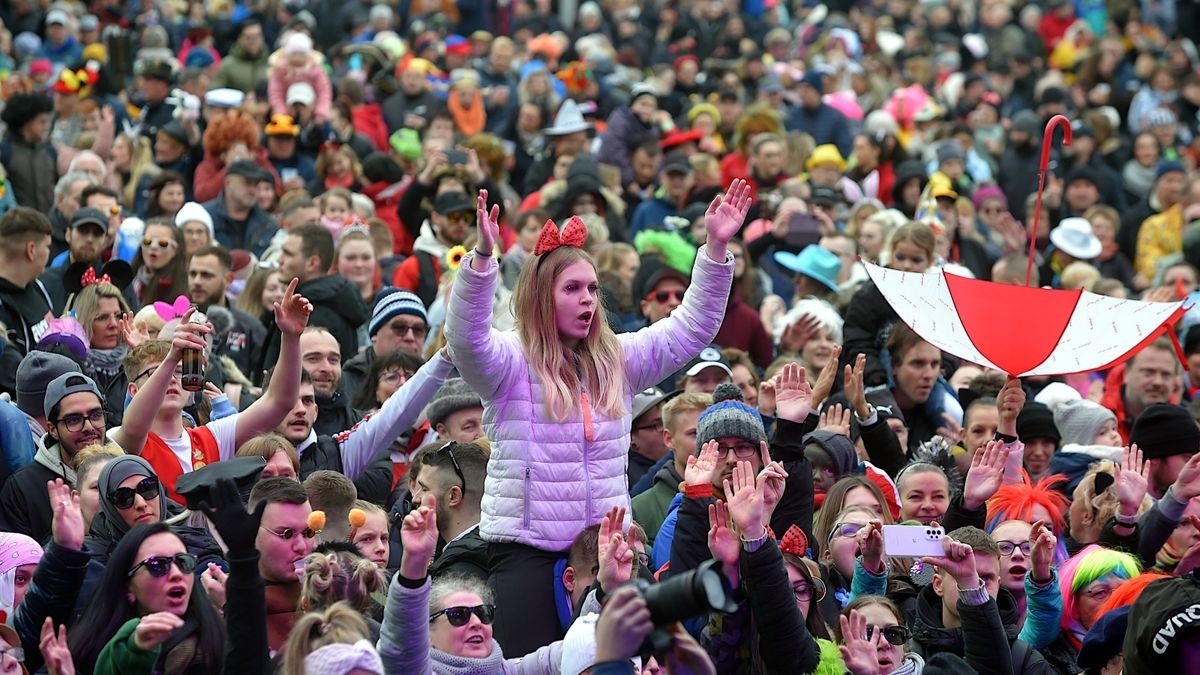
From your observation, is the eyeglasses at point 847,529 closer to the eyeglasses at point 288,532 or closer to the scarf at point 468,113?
the eyeglasses at point 288,532

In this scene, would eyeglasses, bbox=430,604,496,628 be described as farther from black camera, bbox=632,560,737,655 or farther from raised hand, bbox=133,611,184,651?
black camera, bbox=632,560,737,655

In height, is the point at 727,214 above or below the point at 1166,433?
above

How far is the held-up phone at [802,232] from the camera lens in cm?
1263

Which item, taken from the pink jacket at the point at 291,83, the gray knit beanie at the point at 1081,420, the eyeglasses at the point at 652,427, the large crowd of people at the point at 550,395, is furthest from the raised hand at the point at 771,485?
the pink jacket at the point at 291,83

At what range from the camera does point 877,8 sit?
86.2ft

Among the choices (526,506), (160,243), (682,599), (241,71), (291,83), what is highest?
(682,599)

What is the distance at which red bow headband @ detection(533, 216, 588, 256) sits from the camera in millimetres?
6457

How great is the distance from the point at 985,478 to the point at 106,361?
164 inches

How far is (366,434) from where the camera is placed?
8070mm

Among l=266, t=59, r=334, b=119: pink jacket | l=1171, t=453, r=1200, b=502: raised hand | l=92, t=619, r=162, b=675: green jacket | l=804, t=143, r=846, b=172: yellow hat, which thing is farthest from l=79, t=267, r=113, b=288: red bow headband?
l=804, t=143, r=846, b=172: yellow hat

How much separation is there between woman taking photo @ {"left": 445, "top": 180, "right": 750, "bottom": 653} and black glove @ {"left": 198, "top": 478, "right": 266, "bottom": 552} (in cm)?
100

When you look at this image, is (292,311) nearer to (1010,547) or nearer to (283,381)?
(283,381)

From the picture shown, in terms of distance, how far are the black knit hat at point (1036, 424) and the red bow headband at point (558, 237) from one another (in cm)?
362

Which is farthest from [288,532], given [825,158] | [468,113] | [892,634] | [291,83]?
[468,113]
